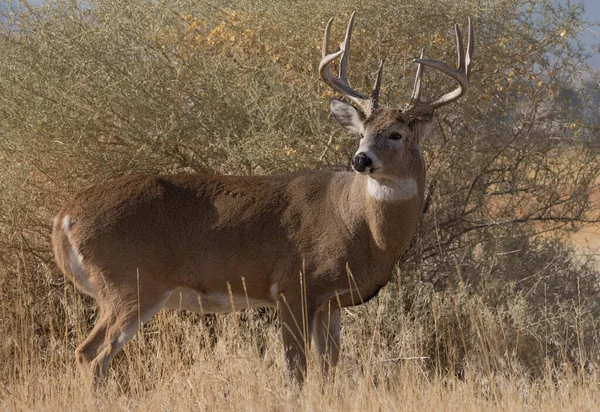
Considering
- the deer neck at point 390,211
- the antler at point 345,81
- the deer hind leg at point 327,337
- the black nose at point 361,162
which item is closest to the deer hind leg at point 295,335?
the deer hind leg at point 327,337

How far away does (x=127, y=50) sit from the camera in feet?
23.8

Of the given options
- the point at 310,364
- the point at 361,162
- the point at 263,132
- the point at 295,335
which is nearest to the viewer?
the point at 361,162

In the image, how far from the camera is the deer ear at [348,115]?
6.05 m

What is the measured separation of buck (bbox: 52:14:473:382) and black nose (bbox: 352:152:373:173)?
3cm

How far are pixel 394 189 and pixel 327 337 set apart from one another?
3.23ft

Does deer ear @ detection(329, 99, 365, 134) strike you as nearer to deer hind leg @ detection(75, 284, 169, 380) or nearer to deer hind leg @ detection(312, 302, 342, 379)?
deer hind leg @ detection(312, 302, 342, 379)

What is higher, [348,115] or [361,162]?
[348,115]

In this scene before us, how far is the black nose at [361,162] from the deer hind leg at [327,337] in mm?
908

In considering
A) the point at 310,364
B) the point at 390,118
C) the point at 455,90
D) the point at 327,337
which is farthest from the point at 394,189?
the point at 310,364

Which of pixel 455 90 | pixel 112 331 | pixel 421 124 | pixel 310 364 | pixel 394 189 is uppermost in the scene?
pixel 455 90

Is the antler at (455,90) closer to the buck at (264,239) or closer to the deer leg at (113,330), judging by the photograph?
the buck at (264,239)

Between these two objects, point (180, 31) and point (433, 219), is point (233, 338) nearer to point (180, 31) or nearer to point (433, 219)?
point (433, 219)

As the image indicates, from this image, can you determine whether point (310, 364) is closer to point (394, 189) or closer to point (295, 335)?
point (295, 335)

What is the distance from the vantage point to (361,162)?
18.0ft
